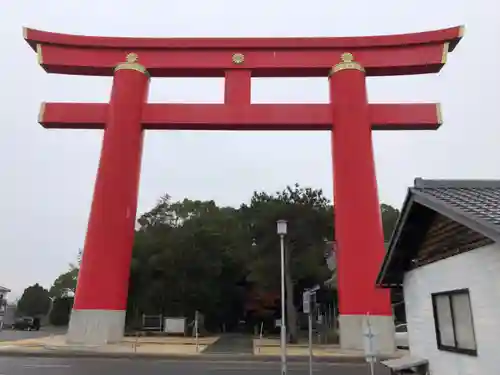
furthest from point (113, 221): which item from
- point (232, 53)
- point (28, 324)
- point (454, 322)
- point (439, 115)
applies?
point (28, 324)

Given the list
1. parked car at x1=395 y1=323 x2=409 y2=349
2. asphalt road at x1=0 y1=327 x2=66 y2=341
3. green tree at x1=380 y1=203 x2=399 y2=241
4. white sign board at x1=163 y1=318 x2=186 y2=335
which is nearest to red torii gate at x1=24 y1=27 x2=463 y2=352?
parked car at x1=395 y1=323 x2=409 y2=349

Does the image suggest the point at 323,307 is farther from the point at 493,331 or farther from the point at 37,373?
the point at 493,331

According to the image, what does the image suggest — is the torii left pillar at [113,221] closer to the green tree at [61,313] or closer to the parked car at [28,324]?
the parked car at [28,324]

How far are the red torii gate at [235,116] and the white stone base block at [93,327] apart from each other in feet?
0.12

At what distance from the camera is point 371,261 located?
1694 centimetres

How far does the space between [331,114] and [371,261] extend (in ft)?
20.3

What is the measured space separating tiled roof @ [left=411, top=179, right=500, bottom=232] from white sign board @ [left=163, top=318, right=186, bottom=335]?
23.3 metres

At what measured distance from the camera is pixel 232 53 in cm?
1975

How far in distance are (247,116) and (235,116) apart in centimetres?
49

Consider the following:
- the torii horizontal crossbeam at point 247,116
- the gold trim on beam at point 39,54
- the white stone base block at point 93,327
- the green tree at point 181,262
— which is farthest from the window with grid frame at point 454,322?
the green tree at point 181,262

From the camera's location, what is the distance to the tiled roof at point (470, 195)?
4967 mm

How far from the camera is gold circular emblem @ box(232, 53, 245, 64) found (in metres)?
19.5

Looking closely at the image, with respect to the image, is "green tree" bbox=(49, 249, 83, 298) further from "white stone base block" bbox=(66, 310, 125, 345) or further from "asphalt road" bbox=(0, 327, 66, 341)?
"white stone base block" bbox=(66, 310, 125, 345)

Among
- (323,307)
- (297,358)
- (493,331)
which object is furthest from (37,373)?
(323,307)
